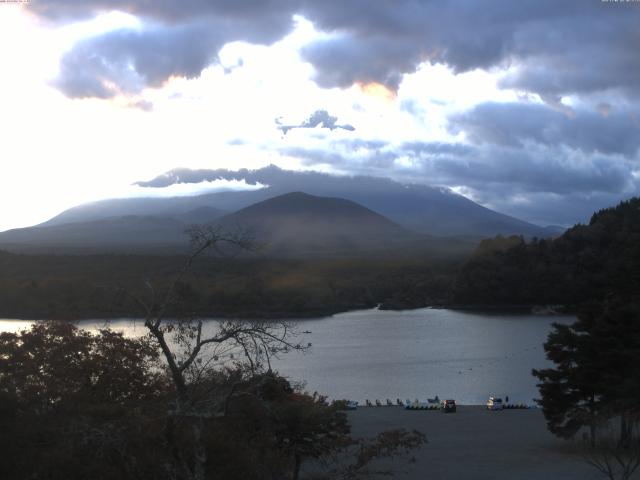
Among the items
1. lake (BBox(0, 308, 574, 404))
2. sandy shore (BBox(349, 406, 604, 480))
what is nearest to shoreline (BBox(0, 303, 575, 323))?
lake (BBox(0, 308, 574, 404))

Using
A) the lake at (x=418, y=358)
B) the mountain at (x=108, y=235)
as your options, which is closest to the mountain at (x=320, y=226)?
the mountain at (x=108, y=235)

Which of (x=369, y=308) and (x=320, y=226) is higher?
(x=320, y=226)

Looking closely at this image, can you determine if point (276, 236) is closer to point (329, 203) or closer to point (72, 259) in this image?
point (329, 203)

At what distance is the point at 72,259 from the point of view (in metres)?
67.4

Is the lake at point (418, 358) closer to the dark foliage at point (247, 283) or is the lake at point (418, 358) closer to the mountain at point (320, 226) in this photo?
the dark foliage at point (247, 283)

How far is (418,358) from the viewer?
34.5 metres

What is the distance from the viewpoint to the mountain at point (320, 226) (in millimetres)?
130000

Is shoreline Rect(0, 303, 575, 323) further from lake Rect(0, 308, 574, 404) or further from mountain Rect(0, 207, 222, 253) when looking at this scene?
mountain Rect(0, 207, 222, 253)

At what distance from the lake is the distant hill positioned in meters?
11.3

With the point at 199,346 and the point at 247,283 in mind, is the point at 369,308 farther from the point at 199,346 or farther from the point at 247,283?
the point at 199,346

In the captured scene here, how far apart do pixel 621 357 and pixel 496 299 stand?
5312 cm

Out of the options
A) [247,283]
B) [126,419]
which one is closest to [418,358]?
[247,283]

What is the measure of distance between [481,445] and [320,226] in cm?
14137

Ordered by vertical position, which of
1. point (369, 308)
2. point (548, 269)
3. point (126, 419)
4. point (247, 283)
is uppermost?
point (548, 269)
